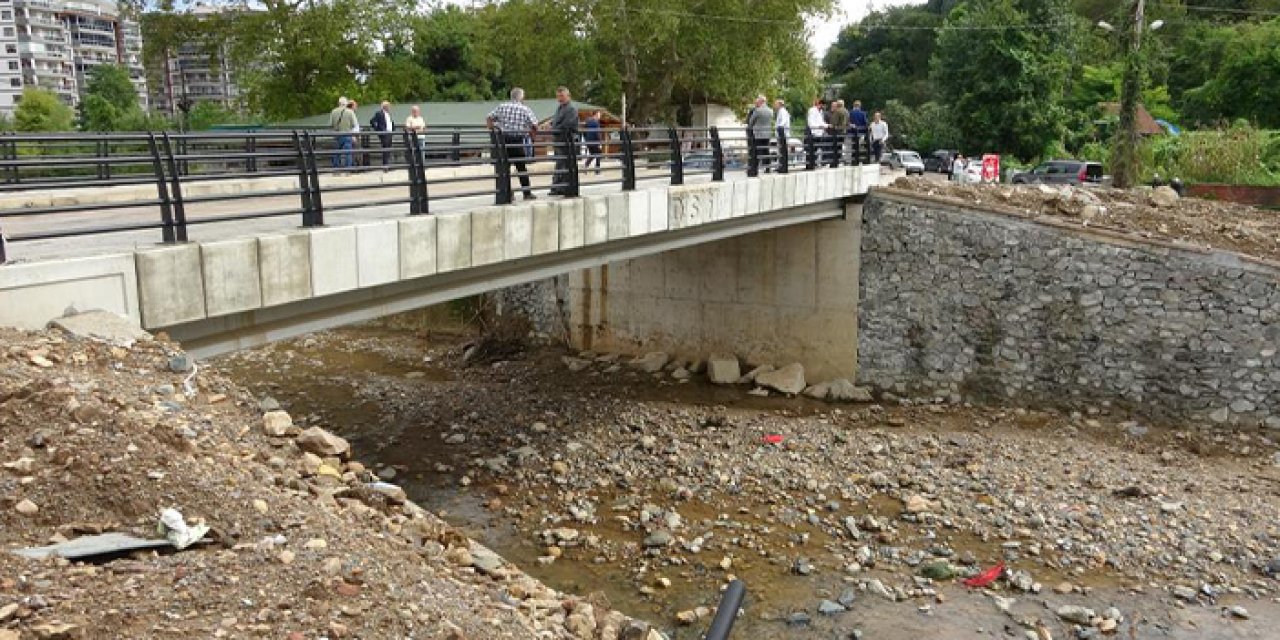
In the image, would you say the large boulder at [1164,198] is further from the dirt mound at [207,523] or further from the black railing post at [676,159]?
the dirt mound at [207,523]

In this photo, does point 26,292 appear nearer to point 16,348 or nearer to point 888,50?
point 16,348

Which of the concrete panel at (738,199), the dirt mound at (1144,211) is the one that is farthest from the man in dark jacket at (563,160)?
the dirt mound at (1144,211)

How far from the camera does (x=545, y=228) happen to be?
1083 centimetres

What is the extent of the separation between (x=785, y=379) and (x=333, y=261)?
42.9 feet

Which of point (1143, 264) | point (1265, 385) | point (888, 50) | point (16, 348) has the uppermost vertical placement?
point (888, 50)

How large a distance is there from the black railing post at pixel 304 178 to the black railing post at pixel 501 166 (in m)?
2.29

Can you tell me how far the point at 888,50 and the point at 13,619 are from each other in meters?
69.1

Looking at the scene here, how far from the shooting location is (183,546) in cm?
484

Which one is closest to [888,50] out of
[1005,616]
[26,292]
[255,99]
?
[255,99]

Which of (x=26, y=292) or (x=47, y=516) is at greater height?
(x=26, y=292)

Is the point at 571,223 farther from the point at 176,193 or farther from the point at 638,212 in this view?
the point at 176,193

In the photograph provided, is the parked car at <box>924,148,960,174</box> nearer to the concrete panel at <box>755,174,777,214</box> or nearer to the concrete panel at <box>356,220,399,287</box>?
the concrete panel at <box>755,174,777,214</box>

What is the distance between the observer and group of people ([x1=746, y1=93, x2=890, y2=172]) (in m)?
17.1

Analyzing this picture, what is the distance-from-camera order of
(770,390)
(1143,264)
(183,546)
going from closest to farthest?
(183,546), (1143,264), (770,390)
